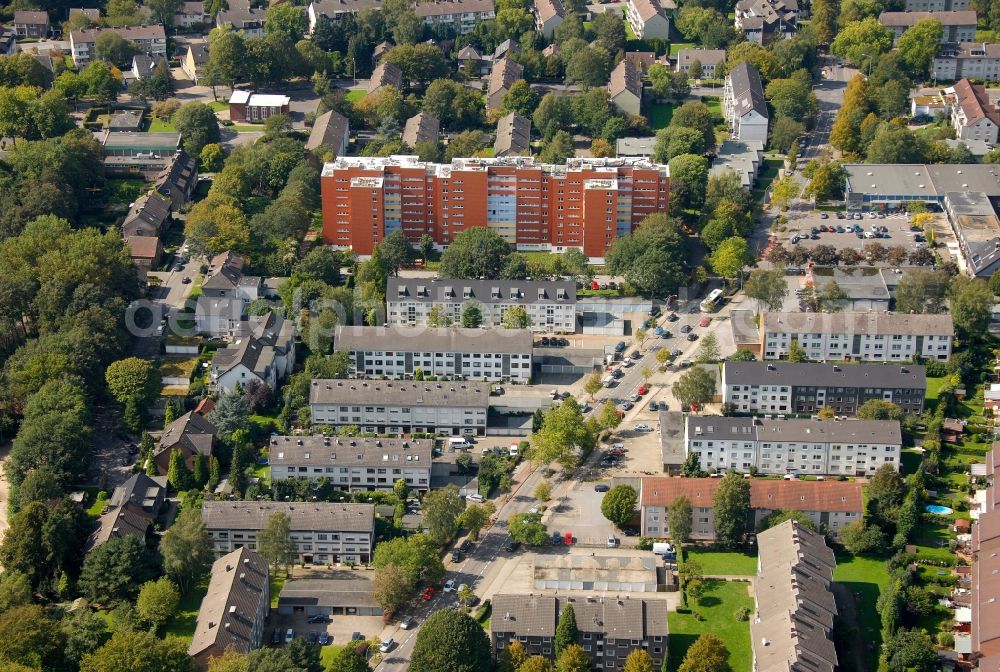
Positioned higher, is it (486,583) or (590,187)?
(590,187)

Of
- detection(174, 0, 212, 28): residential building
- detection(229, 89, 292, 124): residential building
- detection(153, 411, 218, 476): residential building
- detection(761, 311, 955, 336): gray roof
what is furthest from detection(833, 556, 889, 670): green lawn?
detection(174, 0, 212, 28): residential building

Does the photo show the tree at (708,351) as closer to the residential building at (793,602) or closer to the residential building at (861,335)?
the residential building at (861,335)

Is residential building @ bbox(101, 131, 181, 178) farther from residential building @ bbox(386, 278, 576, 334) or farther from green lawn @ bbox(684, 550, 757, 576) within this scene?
green lawn @ bbox(684, 550, 757, 576)

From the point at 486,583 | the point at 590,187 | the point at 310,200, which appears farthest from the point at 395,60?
the point at 486,583

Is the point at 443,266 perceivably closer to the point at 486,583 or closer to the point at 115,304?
the point at 115,304

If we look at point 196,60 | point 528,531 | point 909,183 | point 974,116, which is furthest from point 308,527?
point 196,60

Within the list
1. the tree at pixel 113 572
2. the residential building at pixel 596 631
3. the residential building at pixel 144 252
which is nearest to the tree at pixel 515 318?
the residential building at pixel 144 252
